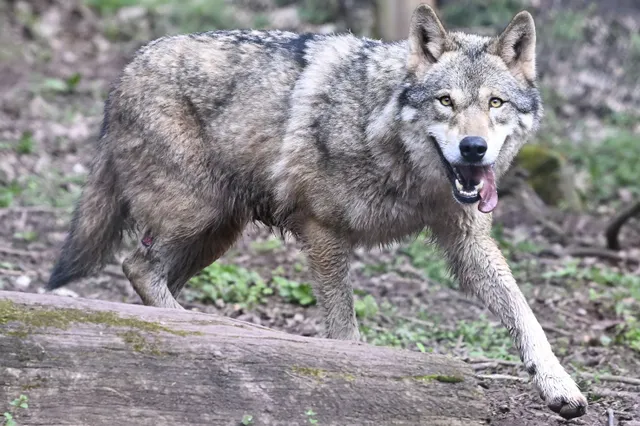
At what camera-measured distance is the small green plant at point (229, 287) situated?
24.3 feet

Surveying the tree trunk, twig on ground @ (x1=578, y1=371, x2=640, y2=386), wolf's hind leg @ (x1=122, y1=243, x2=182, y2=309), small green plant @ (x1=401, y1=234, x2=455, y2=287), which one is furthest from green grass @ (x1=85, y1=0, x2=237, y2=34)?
twig on ground @ (x1=578, y1=371, x2=640, y2=386)

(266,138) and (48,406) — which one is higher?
(266,138)

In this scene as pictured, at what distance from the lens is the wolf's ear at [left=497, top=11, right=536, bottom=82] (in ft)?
17.3

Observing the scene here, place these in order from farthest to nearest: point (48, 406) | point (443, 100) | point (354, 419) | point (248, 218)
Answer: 1. point (248, 218)
2. point (443, 100)
3. point (354, 419)
4. point (48, 406)

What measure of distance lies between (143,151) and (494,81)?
2418 mm

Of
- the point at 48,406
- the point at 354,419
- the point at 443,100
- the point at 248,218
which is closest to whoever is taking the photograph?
Answer: the point at 48,406

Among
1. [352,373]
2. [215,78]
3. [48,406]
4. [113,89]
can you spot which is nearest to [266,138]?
[215,78]

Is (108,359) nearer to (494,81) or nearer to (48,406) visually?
(48,406)

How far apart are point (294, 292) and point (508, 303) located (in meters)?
2.71

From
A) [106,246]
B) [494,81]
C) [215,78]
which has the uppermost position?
[494,81]

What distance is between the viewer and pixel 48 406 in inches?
149

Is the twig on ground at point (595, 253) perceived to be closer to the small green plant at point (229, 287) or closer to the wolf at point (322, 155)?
the small green plant at point (229, 287)

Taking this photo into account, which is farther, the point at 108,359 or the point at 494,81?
the point at 494,81

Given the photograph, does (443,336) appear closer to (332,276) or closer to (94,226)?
(332,276)
